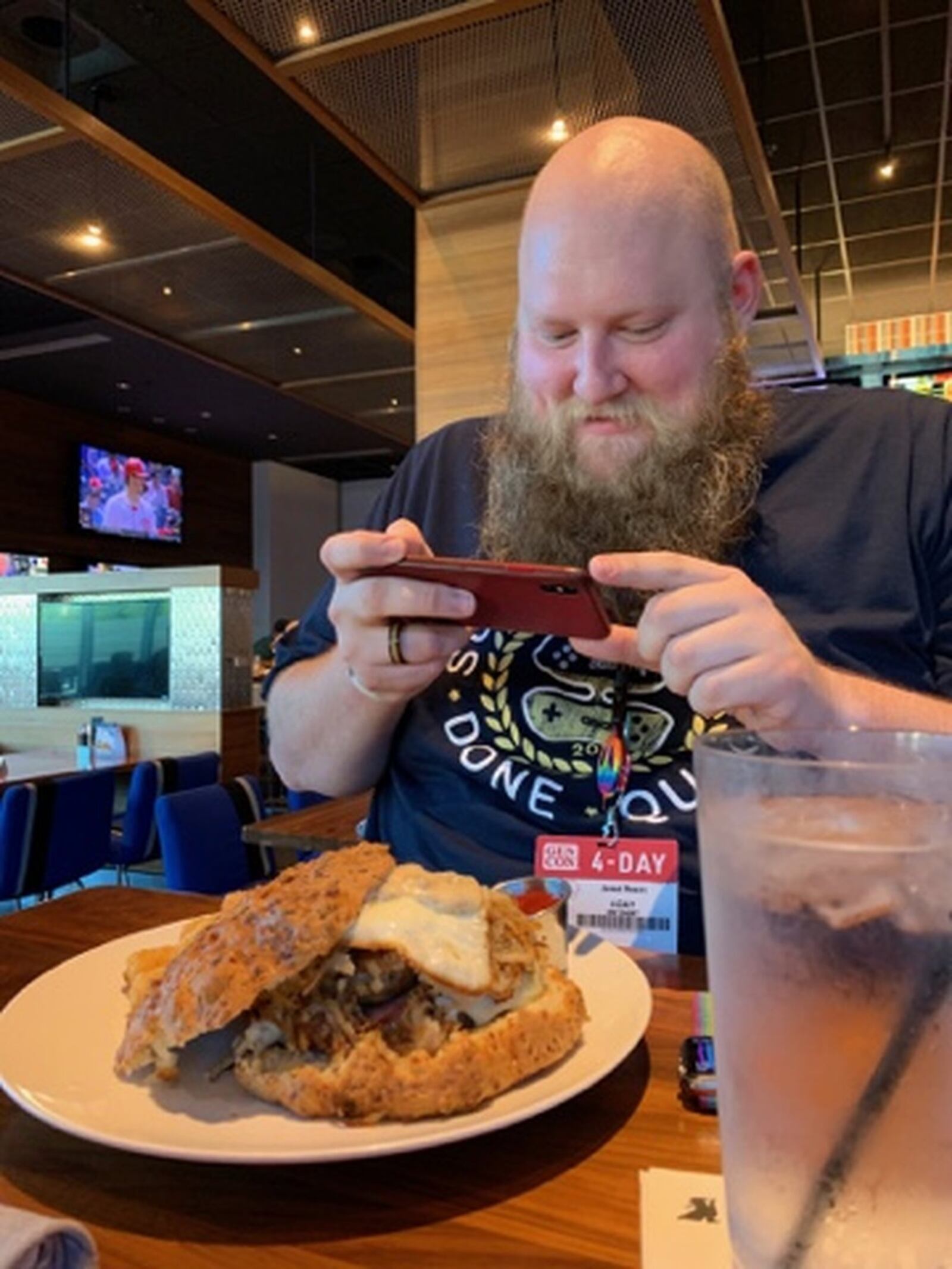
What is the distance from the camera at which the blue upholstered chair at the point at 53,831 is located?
321 centimetres

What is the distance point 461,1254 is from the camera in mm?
485

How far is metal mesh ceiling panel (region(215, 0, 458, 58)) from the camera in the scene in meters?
2.97

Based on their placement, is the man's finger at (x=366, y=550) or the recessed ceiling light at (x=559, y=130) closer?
the man's finger at (x=366, y=550)

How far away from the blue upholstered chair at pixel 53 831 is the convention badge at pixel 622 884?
262 centimetres

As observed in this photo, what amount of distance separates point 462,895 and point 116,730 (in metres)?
4.55

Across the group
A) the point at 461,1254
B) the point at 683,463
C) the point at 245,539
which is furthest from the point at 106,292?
the point at 245,539

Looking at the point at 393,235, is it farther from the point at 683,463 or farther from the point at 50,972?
the point at 50,972

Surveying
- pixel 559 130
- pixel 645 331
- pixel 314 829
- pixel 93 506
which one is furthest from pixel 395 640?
pixel 93 506

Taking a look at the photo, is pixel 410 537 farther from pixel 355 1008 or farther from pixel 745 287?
pixel 745 287

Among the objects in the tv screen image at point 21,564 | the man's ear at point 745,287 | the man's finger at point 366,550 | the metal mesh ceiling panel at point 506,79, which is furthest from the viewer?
the tv screen image at point 21,564

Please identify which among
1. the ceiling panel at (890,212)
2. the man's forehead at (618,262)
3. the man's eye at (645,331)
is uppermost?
the ceiling panel at (890,212)

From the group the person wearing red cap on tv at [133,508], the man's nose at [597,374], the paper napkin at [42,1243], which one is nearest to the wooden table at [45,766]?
the man's nose at [597,374]

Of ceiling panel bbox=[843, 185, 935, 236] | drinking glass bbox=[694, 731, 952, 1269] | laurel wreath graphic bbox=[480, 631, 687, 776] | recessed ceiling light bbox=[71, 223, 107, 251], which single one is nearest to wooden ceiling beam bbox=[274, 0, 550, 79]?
recessed ceiling light bbox=[71, 223, 107, 251]

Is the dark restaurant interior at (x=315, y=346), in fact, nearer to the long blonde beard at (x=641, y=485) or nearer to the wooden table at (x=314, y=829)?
the wooden table at (x=314, y=829)
